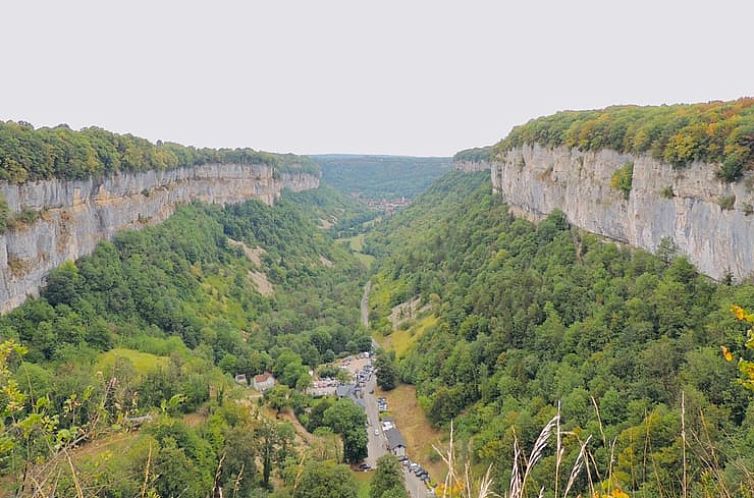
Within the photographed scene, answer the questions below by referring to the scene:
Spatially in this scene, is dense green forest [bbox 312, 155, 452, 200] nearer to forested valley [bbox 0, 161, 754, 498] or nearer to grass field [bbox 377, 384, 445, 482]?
forested valley [bbox 0, 161, 754, 498]

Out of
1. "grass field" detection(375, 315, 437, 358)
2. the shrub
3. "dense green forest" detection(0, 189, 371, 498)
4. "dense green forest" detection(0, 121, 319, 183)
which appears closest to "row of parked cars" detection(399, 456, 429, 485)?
"dense green forest" detection(0, 189, 371, 498)

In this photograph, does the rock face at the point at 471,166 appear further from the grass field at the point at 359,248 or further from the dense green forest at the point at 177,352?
the dense green forest at the point at 177,352

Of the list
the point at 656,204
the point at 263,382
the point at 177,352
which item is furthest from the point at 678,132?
the point at 177,352

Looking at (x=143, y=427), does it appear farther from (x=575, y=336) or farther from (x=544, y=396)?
(x=575, y=336)

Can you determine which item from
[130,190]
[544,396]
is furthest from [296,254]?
[544,396]

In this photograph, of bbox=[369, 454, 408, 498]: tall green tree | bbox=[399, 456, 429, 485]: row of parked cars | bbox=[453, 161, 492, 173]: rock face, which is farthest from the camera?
bbox=[453, 161, 492, 173]: rock face

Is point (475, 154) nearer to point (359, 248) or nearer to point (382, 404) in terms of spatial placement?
point (359, 248)
